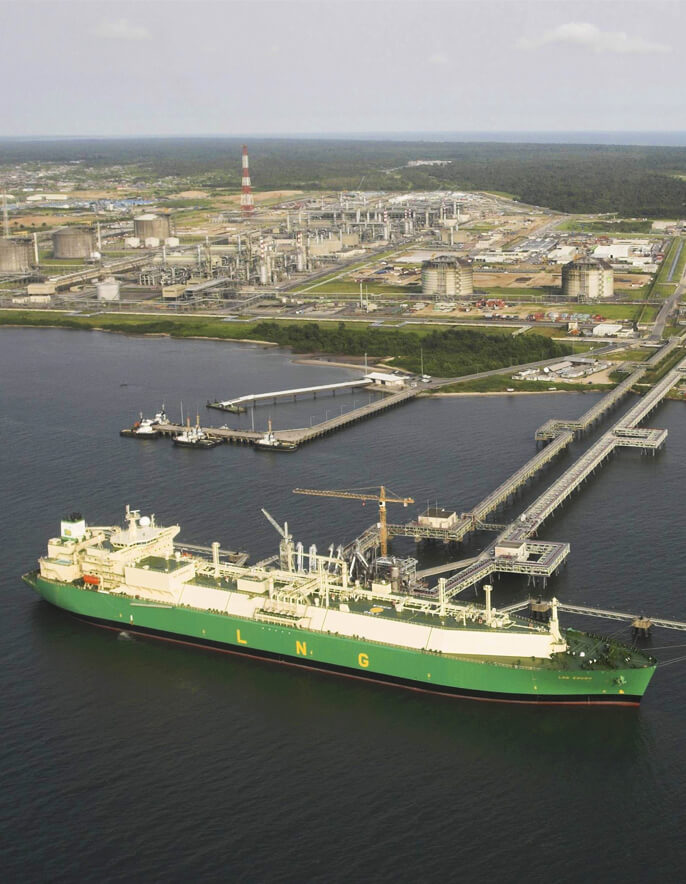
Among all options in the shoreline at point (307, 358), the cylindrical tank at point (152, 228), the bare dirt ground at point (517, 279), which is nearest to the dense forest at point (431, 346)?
the shoreline at point (307, 358)

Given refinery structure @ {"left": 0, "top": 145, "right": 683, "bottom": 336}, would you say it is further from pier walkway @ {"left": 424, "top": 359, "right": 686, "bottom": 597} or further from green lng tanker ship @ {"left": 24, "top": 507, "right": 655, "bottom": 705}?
green lng tanker ship @ {"left": 24, "top": 507, "right": 655, "bottom": 705}

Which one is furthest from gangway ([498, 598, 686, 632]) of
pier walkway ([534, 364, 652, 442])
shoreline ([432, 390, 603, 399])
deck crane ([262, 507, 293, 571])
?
shoreline ([432, 390, 603, 399])

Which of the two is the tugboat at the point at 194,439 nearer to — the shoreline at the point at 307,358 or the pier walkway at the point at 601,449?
Answer: the shoreline at the point at 307,358

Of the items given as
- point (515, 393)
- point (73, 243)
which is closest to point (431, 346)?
point (515, 393)

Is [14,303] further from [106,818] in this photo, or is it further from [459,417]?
[106,818]

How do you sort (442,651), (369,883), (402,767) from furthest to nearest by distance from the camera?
(442,651) < (402,767) < (369,883)

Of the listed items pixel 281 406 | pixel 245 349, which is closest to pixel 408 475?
pixel 281 406
